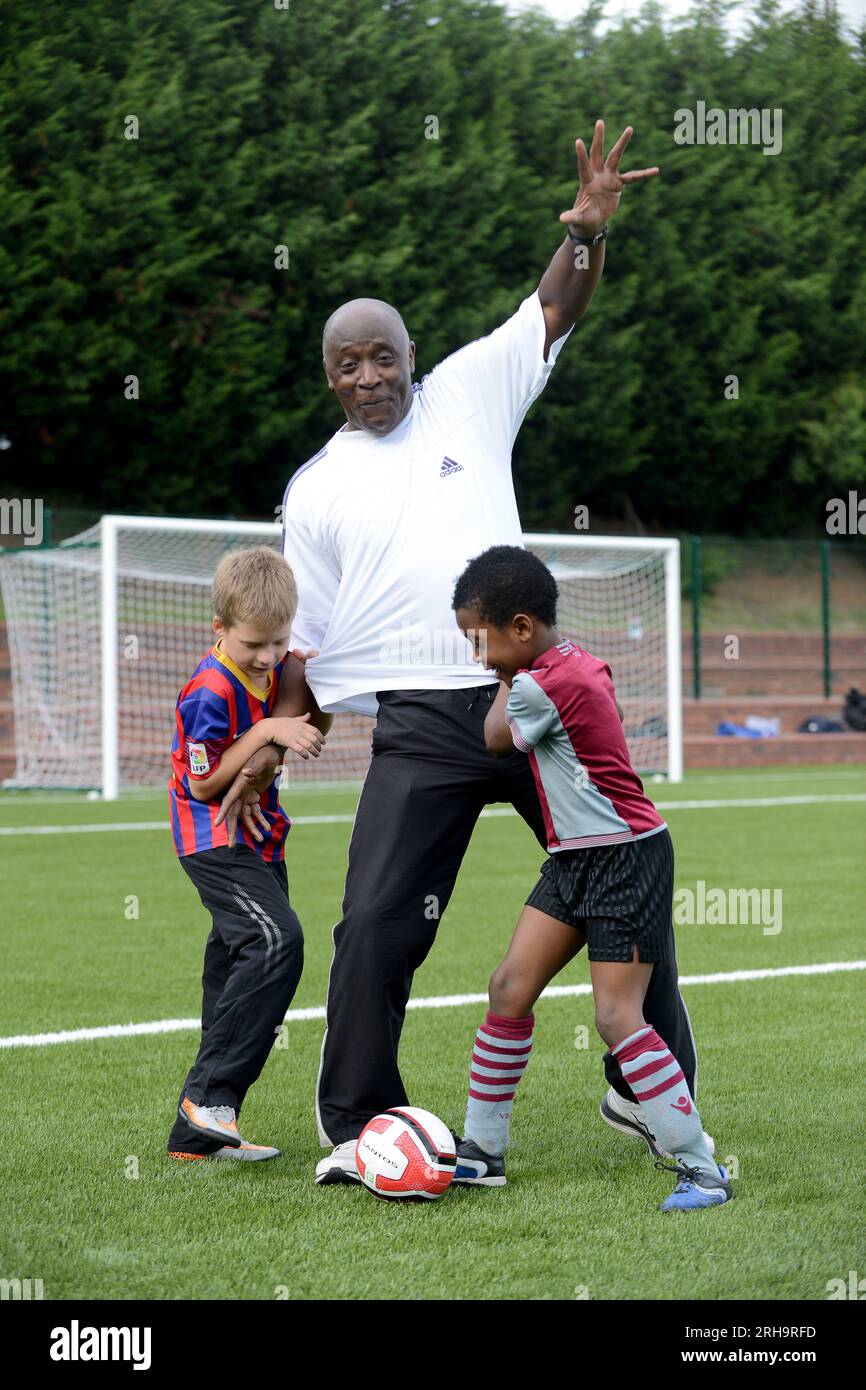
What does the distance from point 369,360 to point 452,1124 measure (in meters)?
2.10

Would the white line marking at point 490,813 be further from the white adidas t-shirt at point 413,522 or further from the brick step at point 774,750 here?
the white adidas t-shirt at point 413,522

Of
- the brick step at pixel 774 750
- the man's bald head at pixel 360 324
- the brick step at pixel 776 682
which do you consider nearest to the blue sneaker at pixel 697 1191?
the man's bald head at pixel 360 324

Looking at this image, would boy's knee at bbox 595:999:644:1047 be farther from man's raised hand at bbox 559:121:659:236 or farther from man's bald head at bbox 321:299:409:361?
man's raised hand at bbox 559:121:659:236

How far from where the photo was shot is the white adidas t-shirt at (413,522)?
426cm

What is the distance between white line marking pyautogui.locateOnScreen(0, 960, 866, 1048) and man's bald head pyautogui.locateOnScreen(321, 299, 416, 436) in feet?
8.06

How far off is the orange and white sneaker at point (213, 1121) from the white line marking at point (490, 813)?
8.47 meters

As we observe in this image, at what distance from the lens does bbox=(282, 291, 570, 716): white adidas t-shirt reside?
4.26 metres

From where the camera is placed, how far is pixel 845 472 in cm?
3284

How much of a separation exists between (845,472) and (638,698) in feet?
45.1

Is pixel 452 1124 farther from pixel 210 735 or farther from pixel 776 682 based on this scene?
pixel 776 682

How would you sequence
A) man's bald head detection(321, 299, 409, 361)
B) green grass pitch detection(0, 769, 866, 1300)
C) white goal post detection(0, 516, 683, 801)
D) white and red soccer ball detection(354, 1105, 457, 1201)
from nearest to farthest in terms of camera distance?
green grass pitch detection(0, 769, 866, 1300), white and red soccer ball detection(354, 1105, 457, 1201), man's bald head detection(321, 299, 409, 361), white goal post detection(0, 516, 683, 801)

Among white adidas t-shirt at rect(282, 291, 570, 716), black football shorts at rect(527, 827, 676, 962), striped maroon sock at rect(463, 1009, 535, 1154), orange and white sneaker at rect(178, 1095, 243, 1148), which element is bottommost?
orange and white sneaker at rect(178, 1095, 243, 1148)

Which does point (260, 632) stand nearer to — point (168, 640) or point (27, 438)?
point (168, 640)

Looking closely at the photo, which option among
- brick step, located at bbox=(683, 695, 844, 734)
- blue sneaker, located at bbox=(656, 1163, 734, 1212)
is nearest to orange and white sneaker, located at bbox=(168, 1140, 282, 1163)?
blue sneaker, located at bbox=(656, 1163, 734, 1212)
